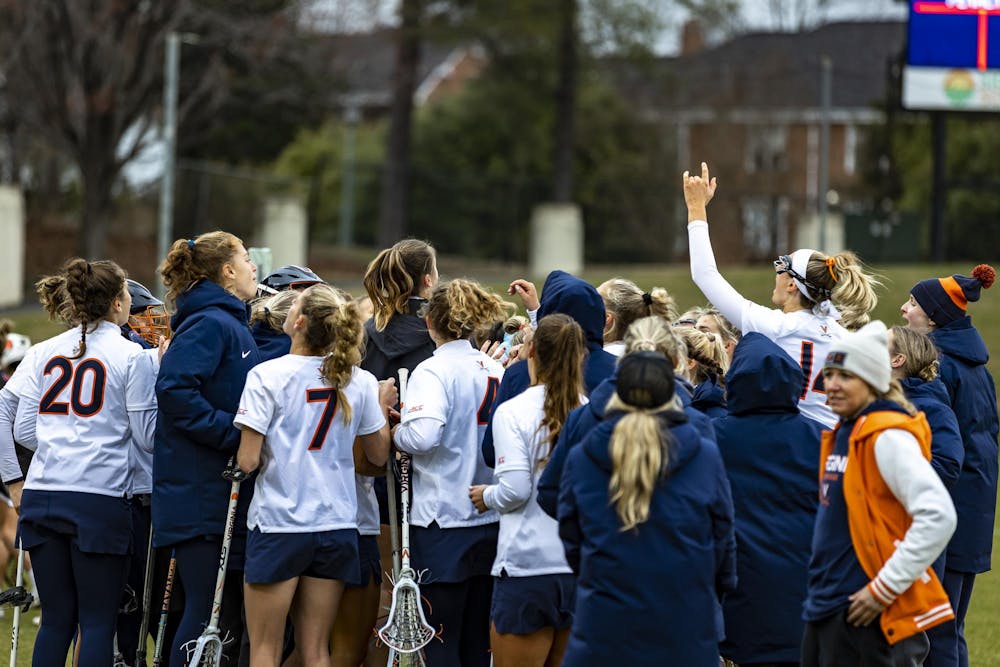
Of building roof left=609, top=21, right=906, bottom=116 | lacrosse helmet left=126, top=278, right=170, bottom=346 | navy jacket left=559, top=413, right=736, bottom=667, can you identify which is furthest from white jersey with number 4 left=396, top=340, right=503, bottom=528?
building roof left=609, top=21, right=906, bottom=116

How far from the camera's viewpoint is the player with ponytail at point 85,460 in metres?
5.86

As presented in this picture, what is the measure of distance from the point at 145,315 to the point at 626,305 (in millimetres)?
2666

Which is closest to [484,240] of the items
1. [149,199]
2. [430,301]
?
[149,199]

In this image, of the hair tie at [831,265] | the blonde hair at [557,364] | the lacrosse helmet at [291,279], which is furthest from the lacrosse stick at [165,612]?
the hair tie at [831,265]

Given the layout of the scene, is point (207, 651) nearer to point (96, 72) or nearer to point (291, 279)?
point (291, 279)

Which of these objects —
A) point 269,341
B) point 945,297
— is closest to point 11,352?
point 269,341

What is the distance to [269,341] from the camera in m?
6.50

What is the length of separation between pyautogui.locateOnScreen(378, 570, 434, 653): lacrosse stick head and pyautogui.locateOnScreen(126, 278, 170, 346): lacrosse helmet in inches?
85.1

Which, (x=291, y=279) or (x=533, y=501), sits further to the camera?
(x=291, y=279)

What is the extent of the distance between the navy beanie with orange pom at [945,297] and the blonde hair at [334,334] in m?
2.68

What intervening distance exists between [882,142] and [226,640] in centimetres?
3862

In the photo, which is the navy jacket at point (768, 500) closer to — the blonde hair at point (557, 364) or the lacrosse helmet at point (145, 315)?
the blonde hair at point (557, 364)

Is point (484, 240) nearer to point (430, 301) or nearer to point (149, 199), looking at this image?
point (149, 199)

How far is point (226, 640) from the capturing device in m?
6.02
